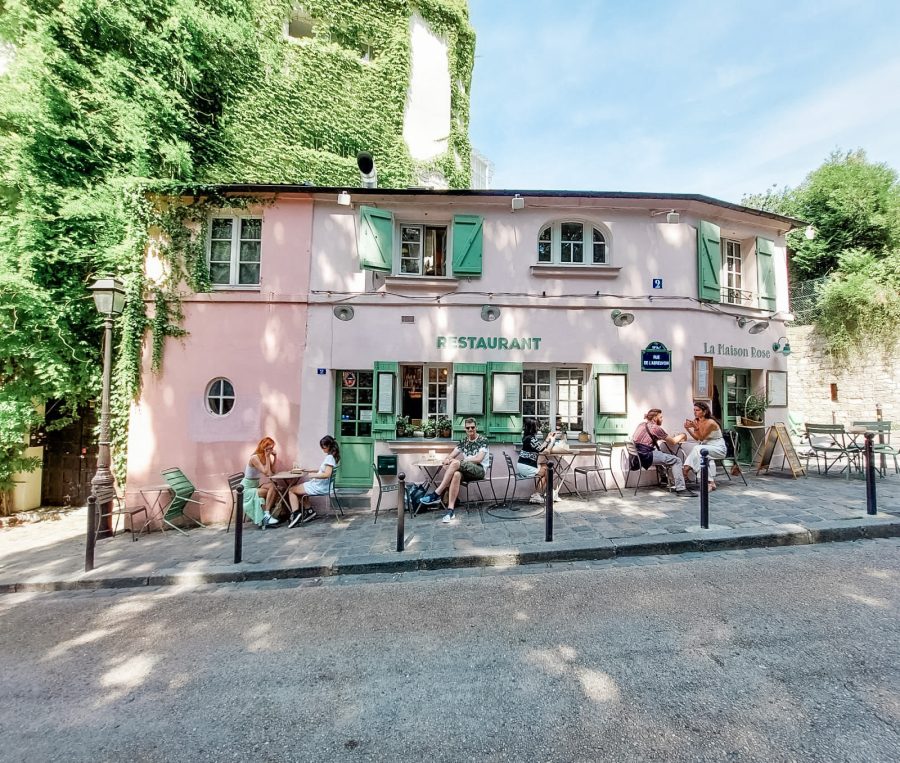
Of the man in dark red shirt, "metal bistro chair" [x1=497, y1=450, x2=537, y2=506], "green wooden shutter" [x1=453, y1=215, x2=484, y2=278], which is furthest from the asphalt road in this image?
"green wooden shutter" [x1=453, y1=215, x2=484, y2=278]

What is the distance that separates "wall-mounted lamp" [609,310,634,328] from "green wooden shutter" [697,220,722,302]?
162cm

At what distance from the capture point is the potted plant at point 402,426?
8031mm

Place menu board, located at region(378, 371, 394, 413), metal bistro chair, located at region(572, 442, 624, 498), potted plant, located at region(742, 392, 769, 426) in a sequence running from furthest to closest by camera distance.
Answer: potted plant, located at region(742, 392, 769, 426) → menu board, located at region(378, 371, 394, 413) → metal bistro chair, located at region(572, 442, 624, 498)

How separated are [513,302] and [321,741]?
7.19m

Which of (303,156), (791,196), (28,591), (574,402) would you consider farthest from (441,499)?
(791,196)

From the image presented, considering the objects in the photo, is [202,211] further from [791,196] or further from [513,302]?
[791,196]

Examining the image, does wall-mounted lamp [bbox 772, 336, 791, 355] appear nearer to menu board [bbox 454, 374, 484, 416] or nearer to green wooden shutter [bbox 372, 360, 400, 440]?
menu board [bbox 454, 374, 484, 416]

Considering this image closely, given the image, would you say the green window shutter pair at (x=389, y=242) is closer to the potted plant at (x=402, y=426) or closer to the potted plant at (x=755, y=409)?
the potted plant at (x=402, y=426)

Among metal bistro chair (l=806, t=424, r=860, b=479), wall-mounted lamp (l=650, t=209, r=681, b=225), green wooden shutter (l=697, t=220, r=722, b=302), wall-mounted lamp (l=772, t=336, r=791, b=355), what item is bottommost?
metal bistro chair (l=806, t=424, r=860, b=479)

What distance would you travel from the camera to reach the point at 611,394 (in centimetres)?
812

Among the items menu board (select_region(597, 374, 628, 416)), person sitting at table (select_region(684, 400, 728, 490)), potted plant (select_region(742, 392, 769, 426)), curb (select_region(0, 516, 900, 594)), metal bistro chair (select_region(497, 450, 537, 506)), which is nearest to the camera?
curb (select_region(0, 516, 900, 594))

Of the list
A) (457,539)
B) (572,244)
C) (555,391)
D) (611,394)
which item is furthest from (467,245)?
(457,539)

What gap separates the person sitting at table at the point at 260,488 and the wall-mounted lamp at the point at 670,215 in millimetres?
8828

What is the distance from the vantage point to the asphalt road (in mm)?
2383
